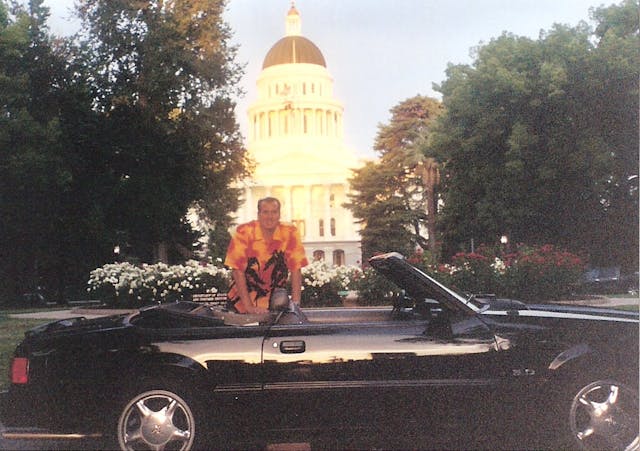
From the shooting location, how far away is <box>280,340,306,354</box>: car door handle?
429 cm

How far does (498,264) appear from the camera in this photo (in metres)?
17.9

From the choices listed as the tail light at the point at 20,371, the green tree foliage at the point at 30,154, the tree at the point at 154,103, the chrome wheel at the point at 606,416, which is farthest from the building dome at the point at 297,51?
the chrome wheel at the point at 606,416

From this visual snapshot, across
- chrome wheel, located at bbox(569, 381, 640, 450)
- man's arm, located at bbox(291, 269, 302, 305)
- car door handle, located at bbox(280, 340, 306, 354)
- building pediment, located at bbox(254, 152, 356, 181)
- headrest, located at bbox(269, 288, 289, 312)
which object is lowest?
chrome wheel, located at bbox(569, 381, 640, 450)

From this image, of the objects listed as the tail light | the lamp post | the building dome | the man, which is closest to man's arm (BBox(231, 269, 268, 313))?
the man

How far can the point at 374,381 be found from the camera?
427 cm

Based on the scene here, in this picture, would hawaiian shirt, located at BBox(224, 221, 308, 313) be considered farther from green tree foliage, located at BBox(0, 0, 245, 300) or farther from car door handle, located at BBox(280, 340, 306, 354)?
green tree foliage, located at BBox(0, 0, 245, 300)

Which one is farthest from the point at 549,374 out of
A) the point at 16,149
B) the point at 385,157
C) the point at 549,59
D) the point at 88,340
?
the point at 385,157

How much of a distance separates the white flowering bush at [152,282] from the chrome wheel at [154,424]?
12.1 metres

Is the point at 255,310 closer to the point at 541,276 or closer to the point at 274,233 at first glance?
the point at 274,233

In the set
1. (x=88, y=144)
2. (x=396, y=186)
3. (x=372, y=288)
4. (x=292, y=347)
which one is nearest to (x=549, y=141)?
(x=372, y=288)

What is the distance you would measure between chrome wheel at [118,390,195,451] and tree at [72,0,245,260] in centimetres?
1063

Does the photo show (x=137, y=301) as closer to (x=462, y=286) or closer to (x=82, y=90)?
(x=82, y=90)

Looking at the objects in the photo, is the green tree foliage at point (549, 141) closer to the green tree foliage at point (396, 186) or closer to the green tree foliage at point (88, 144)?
the green tree foliage at point (88, 144)

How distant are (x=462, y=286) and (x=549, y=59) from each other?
42.0ft
